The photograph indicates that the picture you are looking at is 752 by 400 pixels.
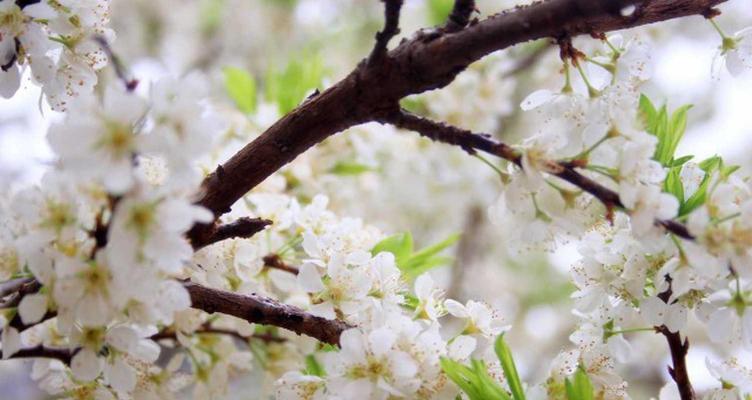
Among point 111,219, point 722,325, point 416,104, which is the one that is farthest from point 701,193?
point 416,104

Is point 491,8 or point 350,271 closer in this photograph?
point 350,271

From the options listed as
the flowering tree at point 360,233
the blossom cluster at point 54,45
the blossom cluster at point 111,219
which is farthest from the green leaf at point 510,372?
the blossom cluster at point 54,45

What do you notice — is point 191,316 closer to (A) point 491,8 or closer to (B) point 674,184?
(B) point 674,184

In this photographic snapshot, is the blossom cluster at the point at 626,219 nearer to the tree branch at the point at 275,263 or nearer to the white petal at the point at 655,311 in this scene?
the white petal at the point at 655,311

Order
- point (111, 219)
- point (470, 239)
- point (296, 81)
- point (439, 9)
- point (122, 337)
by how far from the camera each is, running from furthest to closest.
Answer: point (470, 239), point (439, 9), point (296, 81), point (122, 337), point (111, 219)

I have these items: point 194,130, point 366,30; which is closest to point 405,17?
point 366,30

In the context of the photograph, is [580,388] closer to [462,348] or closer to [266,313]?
[462,348]
